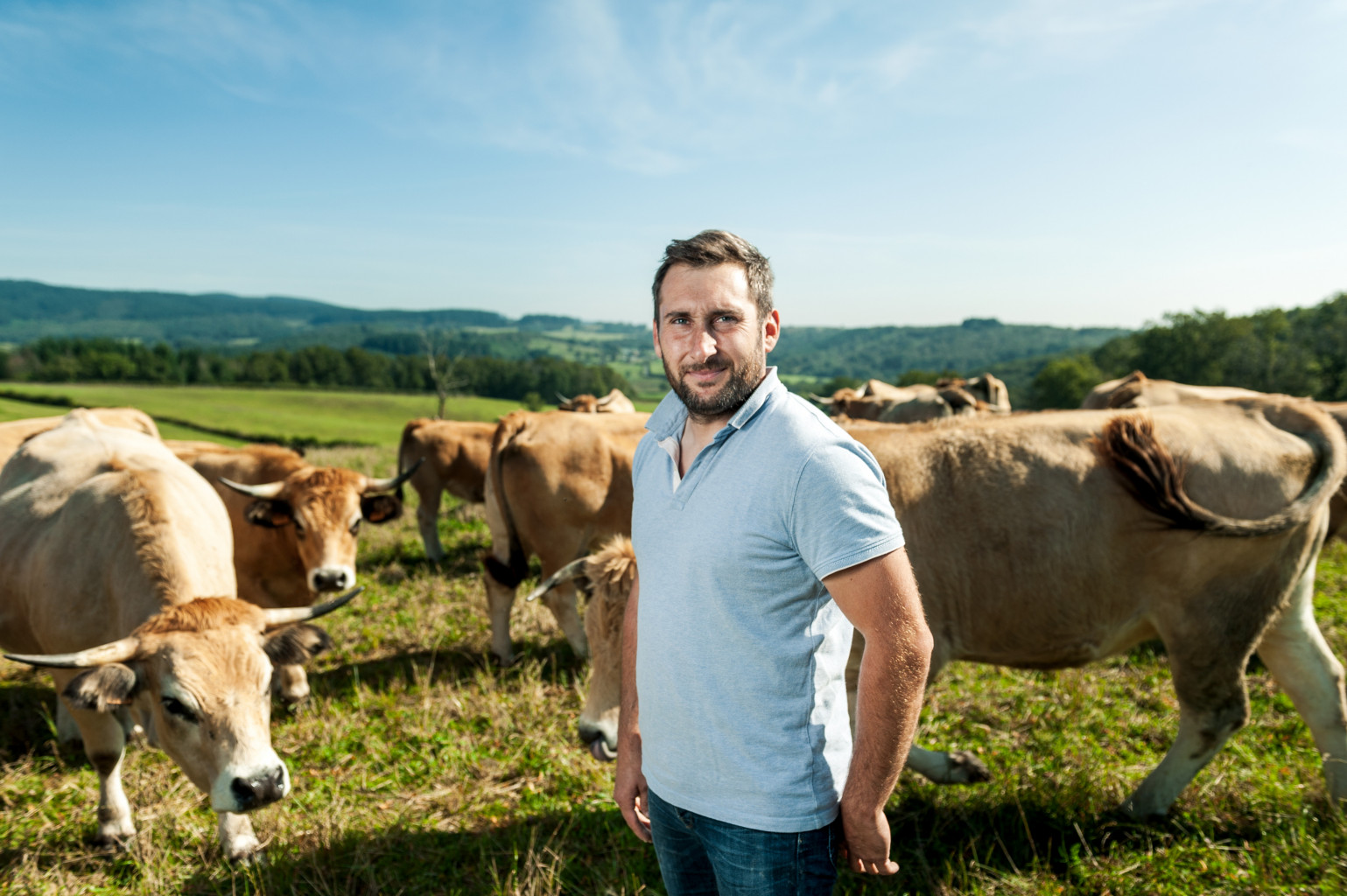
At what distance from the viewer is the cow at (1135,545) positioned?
364cm

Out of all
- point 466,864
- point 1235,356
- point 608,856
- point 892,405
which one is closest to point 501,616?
point 466,864

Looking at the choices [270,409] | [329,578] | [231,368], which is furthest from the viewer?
[231,368]

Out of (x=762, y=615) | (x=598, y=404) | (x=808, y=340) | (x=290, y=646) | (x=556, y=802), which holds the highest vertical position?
(x=808, y=340)

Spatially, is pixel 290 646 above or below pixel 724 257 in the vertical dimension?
below

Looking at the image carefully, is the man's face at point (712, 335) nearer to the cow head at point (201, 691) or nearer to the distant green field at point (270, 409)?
the cow head at point (201, 691)

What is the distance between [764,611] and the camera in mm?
1645

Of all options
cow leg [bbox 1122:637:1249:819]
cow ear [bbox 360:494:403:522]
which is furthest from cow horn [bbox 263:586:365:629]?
cow leg [bbox 1122:637:1249:819]

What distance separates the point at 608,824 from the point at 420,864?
1037mm

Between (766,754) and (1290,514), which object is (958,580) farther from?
(766,754)

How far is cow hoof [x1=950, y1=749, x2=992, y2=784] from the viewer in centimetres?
426

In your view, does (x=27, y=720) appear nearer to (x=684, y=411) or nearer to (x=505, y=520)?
(x=505, y=520)

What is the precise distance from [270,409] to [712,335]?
1977 inches

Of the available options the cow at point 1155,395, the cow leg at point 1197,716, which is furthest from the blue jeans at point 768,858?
the cow at point 1155,395

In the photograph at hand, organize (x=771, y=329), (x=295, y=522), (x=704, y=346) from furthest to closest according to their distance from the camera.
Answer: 1. (x=295, y=522)
2. (x=771, y=329)
3. (x=704, y=346)
